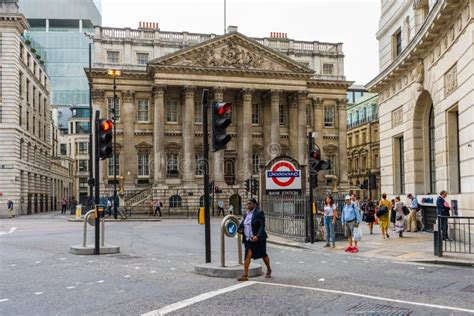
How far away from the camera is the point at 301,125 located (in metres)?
60.0

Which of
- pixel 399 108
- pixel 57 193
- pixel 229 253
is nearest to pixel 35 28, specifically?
pixel 57 193

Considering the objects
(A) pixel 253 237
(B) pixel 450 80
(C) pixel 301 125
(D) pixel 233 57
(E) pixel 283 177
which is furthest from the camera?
(C) pixel 301 125

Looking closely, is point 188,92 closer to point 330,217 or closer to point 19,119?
point 19,119

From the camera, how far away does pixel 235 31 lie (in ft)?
189

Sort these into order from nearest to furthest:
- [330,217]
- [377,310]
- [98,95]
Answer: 1. [377,310]
2. [330,217]
3. [98,95]

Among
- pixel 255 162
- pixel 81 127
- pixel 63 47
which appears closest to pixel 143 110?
pixel 255 162

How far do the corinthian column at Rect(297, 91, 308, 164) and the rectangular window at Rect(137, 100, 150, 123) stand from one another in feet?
52.4

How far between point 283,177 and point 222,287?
14400mm

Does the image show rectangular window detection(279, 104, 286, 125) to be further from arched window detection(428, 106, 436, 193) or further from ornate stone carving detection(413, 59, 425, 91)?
ornate stone carving detection(413, 59, 425, 91)

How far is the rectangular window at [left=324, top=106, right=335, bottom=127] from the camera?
64000 mm

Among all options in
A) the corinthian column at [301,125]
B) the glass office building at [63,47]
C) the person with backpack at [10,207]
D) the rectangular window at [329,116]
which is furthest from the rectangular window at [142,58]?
the glass office building at [63,47]

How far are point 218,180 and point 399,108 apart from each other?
1152 inches

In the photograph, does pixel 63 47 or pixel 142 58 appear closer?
pixel 142 58

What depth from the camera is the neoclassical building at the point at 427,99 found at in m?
18.8
